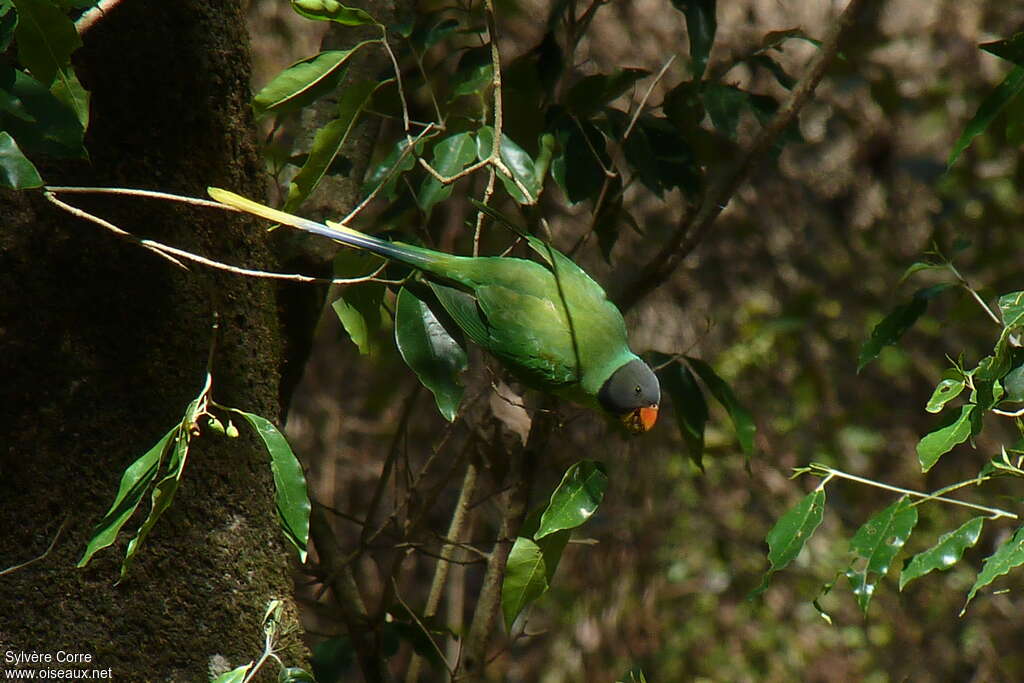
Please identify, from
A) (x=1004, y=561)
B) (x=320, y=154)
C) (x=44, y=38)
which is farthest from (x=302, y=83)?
(x=1004, y=561)

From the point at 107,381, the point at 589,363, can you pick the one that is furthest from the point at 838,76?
the point at 107,381

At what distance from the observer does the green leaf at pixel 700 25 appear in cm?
217

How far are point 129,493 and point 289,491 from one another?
0.71ft

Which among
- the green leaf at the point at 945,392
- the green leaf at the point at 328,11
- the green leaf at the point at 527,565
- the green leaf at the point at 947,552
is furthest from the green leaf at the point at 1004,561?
the green leaf at the point at 328,11

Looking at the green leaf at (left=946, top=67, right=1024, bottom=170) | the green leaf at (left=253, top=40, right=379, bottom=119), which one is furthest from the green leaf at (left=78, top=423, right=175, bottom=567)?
the green leaf at (left=946, top=67, right=1024, bottom=170)

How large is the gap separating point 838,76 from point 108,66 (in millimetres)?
3872

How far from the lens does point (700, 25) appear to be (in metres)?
2.18

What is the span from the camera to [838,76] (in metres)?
4.65

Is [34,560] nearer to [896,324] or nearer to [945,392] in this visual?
[945,392]

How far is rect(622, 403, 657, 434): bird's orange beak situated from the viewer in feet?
7.27

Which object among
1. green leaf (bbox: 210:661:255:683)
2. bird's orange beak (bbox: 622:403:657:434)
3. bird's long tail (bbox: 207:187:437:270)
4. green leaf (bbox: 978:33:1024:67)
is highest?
green leaf (bbox: 978:33:1024:67)

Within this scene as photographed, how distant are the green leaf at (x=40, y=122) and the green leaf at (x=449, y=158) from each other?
706 mm

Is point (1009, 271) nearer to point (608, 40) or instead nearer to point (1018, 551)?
point (608, 40)

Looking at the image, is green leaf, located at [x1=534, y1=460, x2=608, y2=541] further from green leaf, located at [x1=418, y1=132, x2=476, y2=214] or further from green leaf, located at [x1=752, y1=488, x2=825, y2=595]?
green leaf, located at [x1=418, y1=132, x2=476, y2=214]
